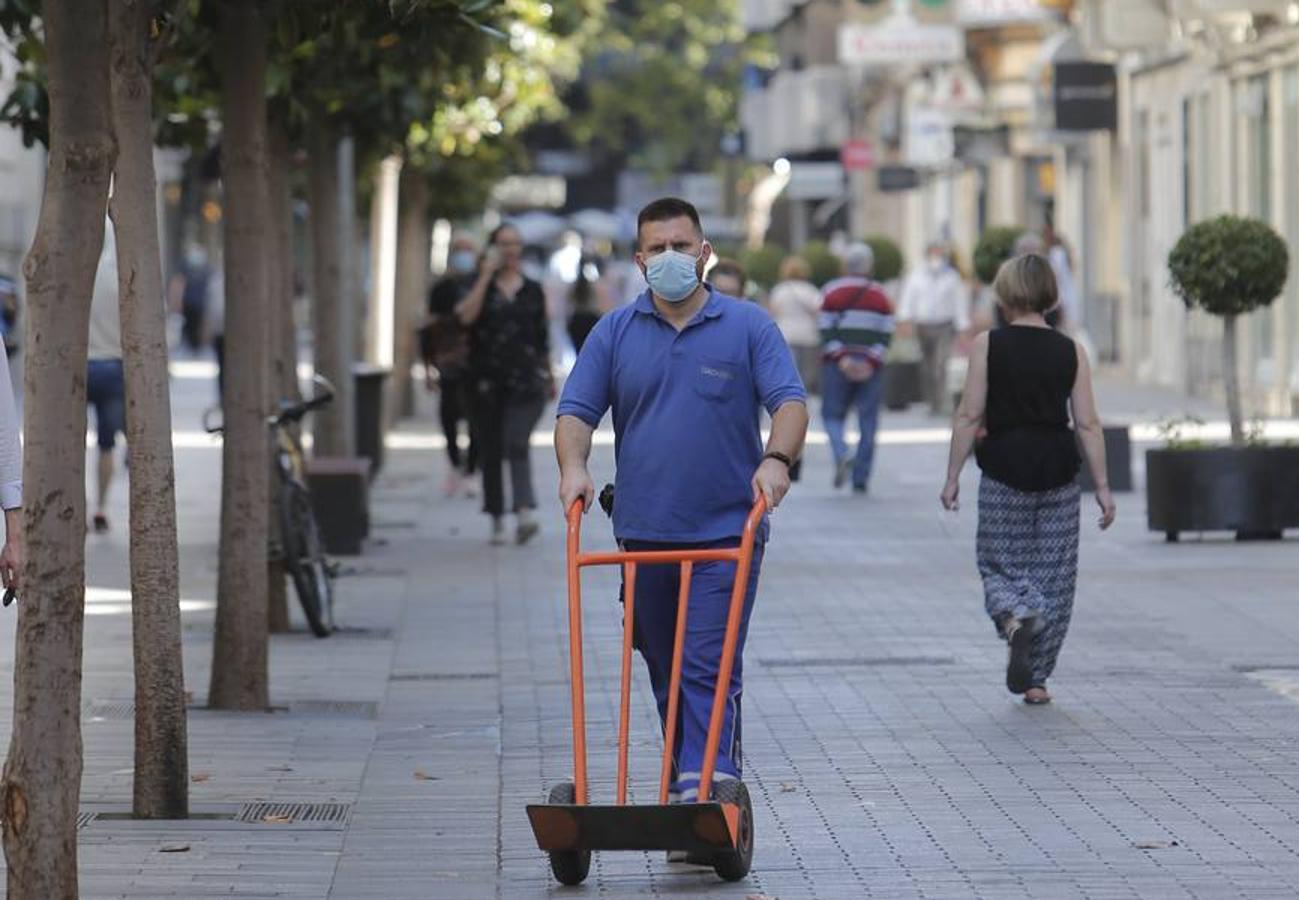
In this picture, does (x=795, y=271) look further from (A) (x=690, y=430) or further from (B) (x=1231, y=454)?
(A) (x=690, y=430)

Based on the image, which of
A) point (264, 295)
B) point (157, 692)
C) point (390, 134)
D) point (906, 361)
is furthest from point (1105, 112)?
point (157, 692)

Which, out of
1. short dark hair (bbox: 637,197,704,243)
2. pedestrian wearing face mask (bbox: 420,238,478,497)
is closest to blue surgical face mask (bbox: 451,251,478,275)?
pedestrian wearing face mask (bbox: 420,238,478,497)

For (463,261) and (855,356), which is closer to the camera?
(855,356)

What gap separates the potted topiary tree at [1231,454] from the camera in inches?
692

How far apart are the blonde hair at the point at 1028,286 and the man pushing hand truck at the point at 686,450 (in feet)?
11.6

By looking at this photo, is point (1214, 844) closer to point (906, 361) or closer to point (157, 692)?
point (157, 692)

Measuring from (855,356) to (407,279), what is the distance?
38.2 ft

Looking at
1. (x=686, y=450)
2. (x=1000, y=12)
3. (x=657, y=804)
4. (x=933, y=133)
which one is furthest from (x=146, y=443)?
(x=933, y=133)

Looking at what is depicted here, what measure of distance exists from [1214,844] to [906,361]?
2668cm

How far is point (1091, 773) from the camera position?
9789mm

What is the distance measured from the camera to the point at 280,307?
17.0 meters

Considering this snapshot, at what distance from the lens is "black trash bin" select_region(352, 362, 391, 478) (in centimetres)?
2506

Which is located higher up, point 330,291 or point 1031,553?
point 330,291

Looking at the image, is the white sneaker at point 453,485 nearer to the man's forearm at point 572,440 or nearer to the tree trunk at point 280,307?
the tree trunk at point 280,307
